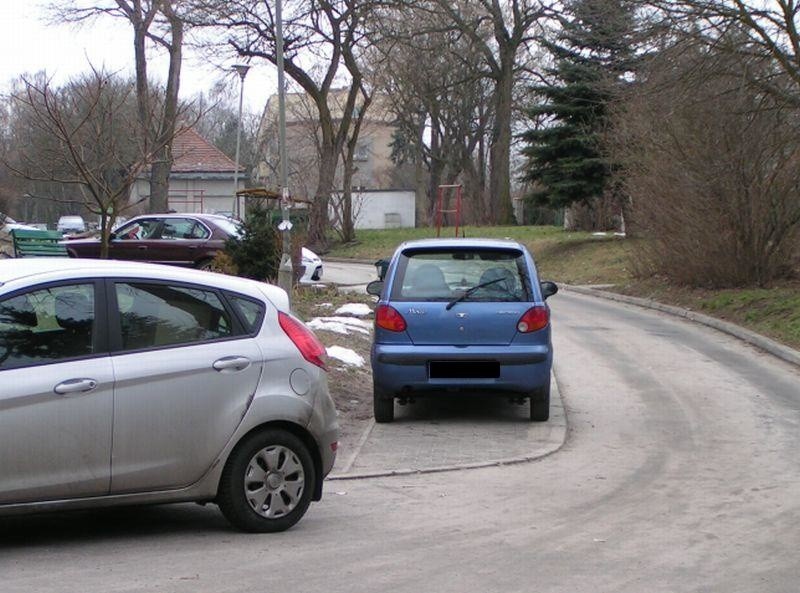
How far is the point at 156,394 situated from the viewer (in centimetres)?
589

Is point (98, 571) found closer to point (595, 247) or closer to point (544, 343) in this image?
point (544, 343)

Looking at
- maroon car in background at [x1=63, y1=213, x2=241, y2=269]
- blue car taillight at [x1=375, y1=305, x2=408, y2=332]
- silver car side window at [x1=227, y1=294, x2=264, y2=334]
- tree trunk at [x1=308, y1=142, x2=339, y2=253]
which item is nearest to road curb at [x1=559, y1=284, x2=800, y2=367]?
blue car taillight at [x1=375, y1=305, x2=408, y2=332]

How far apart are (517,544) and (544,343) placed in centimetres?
386

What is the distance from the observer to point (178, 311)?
620cm

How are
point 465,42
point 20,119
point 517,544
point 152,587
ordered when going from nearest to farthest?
point 152,587
point 517,544
point 20,119
point 465,42

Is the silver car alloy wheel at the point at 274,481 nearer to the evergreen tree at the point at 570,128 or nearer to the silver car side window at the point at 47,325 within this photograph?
the silver car side window at the point at 47,325

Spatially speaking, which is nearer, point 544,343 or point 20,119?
point 544,343

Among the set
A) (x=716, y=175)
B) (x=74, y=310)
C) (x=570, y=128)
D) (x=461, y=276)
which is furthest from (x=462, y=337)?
(x=570, y=128)

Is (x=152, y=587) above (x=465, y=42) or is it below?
below

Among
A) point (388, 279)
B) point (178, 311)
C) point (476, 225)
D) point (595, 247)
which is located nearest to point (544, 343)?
point (388, 279)

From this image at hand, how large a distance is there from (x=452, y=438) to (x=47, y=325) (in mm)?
4696

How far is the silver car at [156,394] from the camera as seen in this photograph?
18.4 ft

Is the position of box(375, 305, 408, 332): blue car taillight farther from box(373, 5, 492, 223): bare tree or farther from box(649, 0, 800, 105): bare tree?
box(373, 5, 492, 223): bare tree

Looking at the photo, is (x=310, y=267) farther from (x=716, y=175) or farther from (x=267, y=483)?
(x=267, y=483)
